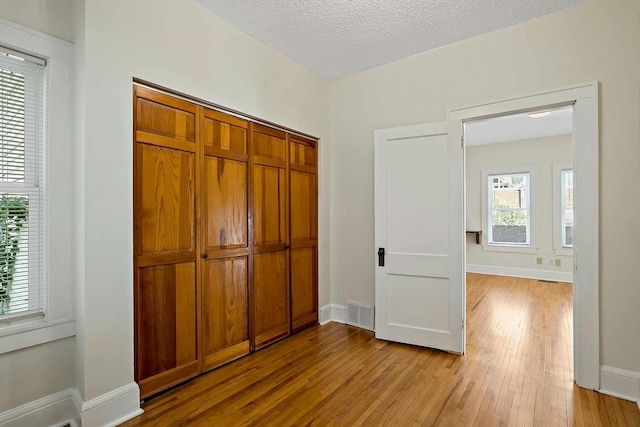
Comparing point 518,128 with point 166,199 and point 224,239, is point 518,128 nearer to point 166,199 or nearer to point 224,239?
point 224,239

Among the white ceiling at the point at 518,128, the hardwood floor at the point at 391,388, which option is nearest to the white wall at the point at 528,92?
the hardwood floor at the point at 391,388

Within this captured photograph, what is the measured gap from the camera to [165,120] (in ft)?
7.71

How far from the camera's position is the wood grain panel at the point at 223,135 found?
103 inches

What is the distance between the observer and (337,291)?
12.9 feet

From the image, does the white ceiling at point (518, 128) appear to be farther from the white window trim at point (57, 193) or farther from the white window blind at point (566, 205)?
the white window trim at point (57, 193)

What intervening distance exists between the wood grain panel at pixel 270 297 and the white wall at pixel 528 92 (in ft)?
2.75

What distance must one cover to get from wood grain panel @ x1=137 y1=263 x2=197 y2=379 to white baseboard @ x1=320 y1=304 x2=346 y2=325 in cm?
168

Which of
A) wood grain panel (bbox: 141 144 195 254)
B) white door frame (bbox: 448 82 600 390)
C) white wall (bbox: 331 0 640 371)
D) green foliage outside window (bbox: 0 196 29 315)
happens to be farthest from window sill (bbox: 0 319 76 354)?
white door frame (bbox: 448 82 600 390)

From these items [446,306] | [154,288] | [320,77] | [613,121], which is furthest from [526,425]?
[320,77]

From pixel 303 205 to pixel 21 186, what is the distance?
2.36 metres

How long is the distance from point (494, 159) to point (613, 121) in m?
5.02

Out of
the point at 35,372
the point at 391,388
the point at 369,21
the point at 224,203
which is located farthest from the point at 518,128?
the point at 35,372

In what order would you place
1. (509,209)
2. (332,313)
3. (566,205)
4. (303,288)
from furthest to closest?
(509,209) → (566,205) → (332,313) → (303,288)

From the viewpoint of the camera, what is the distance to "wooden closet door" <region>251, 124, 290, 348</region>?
305 centimetres
